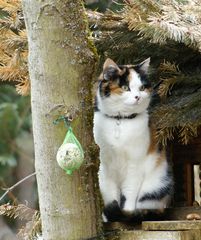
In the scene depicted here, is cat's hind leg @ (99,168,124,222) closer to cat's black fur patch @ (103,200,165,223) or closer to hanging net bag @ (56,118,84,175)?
cat's black fur patch @ (103,200,165,223)

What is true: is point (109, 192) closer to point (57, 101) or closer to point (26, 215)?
point (26, 215)

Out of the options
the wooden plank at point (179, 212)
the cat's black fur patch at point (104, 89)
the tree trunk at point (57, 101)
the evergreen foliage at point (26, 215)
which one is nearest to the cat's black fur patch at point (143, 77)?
the cat's black fur patch at point (104, 89)

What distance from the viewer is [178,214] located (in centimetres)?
252

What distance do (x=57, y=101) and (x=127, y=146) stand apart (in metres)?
0.39

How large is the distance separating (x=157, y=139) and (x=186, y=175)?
2.13 feet

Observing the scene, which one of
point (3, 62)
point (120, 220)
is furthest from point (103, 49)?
point (120, 220)

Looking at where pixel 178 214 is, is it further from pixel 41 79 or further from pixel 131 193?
pixel 41 79

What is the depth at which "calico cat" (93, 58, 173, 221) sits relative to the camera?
2357mm

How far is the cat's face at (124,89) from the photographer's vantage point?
234 centimetres

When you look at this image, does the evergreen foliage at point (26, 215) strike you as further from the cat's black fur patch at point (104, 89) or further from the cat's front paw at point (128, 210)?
the cat's black fur patch at point (104, 89)

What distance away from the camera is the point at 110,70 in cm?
235

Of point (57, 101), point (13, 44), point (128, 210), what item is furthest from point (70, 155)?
point (13, 44)

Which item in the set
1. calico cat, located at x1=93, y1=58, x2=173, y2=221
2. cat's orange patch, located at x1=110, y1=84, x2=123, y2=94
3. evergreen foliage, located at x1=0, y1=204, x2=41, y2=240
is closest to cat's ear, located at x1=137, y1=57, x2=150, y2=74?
calico cat, located at x1=93, y1=58, x2=173, y2=221

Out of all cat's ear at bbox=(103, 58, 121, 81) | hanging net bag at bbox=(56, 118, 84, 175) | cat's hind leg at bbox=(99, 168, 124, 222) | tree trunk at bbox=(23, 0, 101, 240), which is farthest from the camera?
cat's hind leg at bbox=(99, 168, 124, 222)
